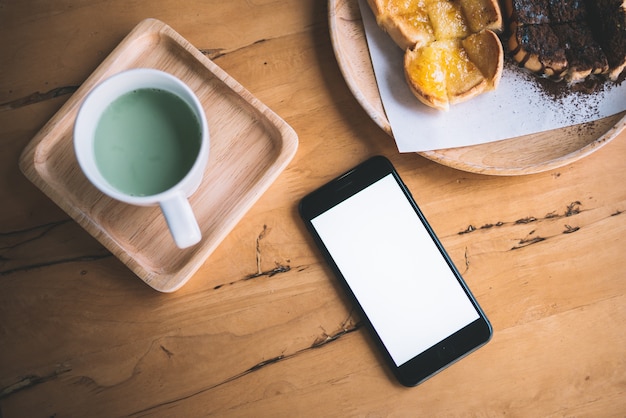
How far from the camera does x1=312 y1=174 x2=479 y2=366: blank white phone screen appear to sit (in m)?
0.87

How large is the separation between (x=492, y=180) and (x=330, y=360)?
0.45 m

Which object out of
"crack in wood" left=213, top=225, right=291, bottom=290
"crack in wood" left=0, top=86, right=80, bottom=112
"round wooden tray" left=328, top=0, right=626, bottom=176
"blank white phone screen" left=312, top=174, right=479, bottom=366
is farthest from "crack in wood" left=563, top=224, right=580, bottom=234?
"crack in wood" left=0, top=86, right=80, bottom=112

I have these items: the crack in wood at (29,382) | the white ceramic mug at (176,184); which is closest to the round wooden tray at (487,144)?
the white ceramic mug at (176,184)

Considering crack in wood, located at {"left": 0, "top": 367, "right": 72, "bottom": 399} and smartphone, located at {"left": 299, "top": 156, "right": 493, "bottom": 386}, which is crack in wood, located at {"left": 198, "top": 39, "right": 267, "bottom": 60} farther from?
crack in wood, located at {"left": 0, "top": 367, "right": 72, "bottom": 399}

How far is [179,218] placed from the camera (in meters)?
0.68

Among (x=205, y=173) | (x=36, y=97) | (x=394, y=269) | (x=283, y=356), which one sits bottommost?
(x=283, y=356)

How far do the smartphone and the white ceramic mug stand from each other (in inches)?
9.4

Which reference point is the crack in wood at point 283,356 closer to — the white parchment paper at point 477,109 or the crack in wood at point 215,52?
the white parchment paper at point 477,109

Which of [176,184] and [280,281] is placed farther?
[280,281]

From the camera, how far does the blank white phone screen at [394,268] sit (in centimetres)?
87

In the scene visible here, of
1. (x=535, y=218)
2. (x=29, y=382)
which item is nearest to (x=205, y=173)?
(x=29, y=382)

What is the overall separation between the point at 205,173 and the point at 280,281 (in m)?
0.23

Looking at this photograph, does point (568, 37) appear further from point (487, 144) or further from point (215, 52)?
point (215, 52)

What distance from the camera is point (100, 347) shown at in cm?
86
